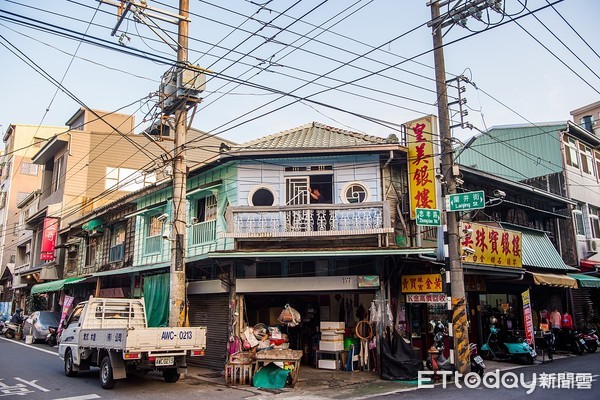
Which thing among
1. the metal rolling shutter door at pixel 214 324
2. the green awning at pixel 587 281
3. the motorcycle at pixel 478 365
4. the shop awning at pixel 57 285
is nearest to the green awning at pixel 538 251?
the green awning at pixel 587 281

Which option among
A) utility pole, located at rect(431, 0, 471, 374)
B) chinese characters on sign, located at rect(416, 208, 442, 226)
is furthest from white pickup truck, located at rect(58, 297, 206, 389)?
utility pole, located at rect(431, 0, 471, 374)

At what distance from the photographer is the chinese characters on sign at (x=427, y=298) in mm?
14305

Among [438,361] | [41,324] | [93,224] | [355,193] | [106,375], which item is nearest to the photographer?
[106,375]

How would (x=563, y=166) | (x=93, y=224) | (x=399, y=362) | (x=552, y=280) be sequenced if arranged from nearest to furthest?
(x=399, y=362), (x=552, y=280), (x=563, y=166), (x=93, y=224)

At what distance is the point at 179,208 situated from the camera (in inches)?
534

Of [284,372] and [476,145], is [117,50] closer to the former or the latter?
[284,372]

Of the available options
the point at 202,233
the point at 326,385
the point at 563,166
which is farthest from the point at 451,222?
the point at 563,166

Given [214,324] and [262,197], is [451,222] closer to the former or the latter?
[262,197]

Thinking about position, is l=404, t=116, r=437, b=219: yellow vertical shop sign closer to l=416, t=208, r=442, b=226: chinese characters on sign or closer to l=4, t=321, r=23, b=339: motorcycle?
l=416, t=208, r=442, b=226: chinese characters on sign

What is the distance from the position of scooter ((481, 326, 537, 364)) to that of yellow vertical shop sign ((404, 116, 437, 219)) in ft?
19.6

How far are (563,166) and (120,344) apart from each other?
22048 millimetres

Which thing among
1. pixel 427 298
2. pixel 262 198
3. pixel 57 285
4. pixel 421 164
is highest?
pixel 421 164

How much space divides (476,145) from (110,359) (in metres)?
22.8

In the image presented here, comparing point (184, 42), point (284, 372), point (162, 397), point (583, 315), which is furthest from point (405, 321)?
point (583, 315)
